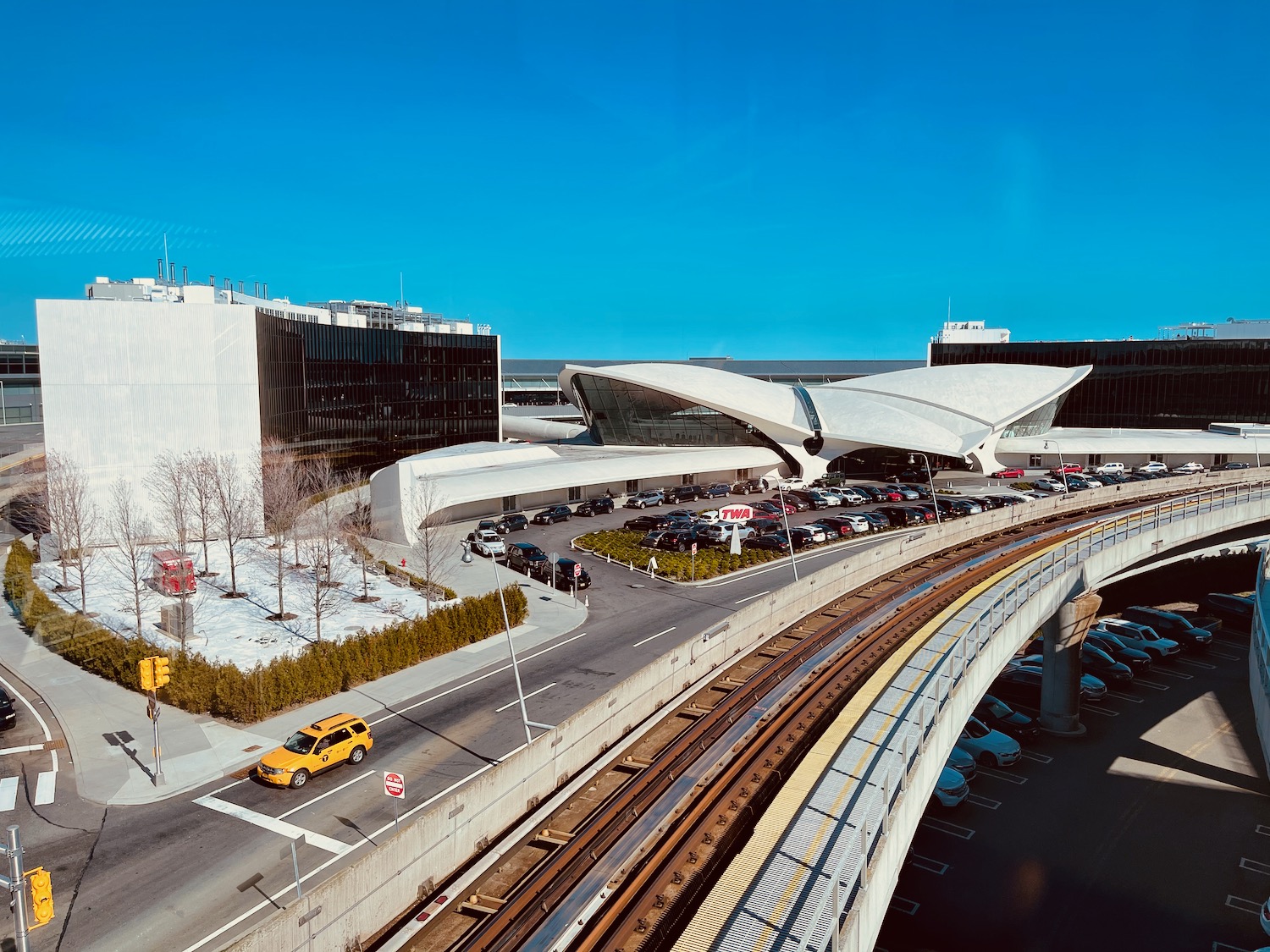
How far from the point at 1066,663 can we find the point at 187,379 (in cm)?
4418

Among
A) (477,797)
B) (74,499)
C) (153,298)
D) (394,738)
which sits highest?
(153,298)

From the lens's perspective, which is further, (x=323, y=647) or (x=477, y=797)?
(x=323, y=647)

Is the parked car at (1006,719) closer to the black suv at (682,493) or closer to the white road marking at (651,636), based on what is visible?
the white road marking at (651,636)

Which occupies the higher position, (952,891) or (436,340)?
(436,340)

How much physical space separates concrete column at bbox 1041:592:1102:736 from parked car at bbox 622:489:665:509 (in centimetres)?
2806

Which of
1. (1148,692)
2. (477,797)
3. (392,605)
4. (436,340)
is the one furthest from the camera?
(436,340)

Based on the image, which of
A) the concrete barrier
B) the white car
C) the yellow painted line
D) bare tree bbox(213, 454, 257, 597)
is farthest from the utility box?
the yellow painted line

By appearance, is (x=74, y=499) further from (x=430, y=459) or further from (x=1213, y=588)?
(x=1213, y=588)

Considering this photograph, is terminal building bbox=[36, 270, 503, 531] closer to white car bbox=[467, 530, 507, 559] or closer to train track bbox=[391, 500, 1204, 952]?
white car bbox=[467, 530, 507, 559]

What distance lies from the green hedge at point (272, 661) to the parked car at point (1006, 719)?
62.6ft

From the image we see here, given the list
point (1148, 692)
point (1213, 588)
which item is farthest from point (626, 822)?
point (1213, 588)

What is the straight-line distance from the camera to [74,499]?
37.2 metres

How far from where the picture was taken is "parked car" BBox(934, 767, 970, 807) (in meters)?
25.3

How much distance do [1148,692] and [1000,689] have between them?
634 centimetres
